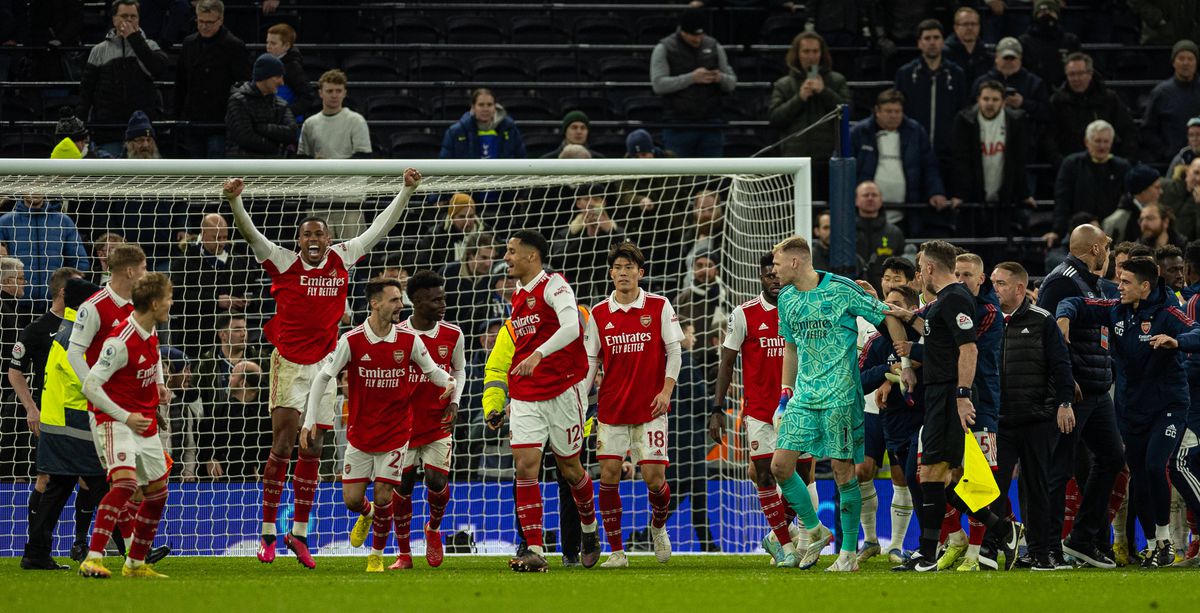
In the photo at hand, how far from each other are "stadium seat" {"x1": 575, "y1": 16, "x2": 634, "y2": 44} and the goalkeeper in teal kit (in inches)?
374

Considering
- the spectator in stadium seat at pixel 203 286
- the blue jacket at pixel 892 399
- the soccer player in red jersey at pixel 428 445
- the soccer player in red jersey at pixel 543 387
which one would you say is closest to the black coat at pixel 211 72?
the spectator in stadium seat at pixel 203 286

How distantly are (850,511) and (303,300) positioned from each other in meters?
4.17

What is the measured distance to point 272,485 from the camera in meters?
10.4

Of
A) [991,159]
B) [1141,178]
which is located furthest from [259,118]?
[1141,178]

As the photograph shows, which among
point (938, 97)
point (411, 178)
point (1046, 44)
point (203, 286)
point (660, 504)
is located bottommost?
point (660, 504)

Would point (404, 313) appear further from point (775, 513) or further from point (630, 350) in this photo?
point (775, 513)

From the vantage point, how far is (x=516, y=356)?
10180 millimetres

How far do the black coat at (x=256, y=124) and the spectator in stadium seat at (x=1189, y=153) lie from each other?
881 centimetres

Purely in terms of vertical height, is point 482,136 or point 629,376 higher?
point 482,136

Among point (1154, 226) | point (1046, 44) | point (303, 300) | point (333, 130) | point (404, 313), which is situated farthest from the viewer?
point (1046, 44)

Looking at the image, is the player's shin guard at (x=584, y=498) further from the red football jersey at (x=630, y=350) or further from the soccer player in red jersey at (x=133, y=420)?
the soccer player in red jersey at (x=133, y=420)

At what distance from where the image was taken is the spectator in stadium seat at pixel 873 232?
1377 cm

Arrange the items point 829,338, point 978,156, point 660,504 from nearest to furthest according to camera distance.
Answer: point 829,338, point 660,504, point 978,156

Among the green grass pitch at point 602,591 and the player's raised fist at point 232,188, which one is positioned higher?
the player's raised fist at point 232,188
